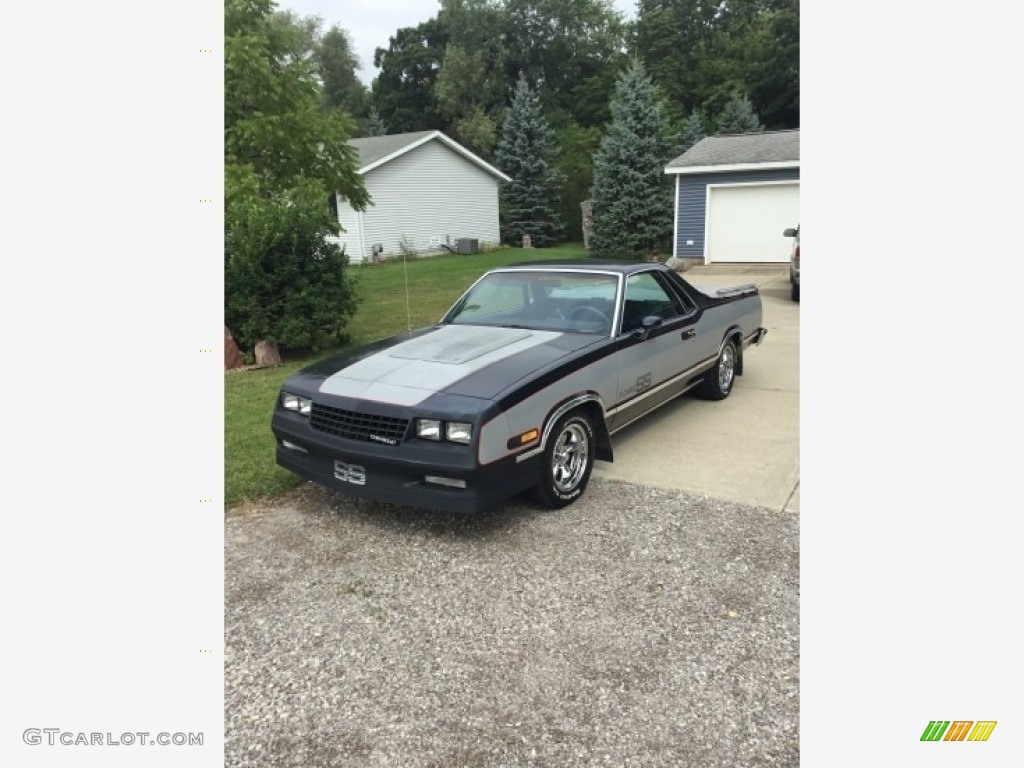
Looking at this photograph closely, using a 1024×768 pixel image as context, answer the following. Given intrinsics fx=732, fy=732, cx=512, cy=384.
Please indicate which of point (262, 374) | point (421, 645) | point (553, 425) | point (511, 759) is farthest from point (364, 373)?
point (262, 374)

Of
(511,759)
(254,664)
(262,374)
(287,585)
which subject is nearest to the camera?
(511,759)

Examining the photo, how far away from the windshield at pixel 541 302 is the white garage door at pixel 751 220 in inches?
594

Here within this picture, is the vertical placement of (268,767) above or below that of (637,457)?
below

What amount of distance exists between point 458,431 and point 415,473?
0.33 m

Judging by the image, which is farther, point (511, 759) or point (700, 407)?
point (700, 407)

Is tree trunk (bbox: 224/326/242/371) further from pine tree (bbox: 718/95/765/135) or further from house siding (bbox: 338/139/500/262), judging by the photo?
pine tree (bbox: 718/95/765/135)

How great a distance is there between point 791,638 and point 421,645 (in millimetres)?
1592

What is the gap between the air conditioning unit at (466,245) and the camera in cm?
2716

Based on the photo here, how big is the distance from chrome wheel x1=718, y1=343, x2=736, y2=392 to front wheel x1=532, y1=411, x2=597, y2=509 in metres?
2.63

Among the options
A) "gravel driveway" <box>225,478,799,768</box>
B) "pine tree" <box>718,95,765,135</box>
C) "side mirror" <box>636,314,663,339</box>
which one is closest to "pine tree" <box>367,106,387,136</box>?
"pine tree" <box>718,95,765,135</box>

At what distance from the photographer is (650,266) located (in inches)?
237

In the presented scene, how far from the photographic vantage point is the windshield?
17.1 ft

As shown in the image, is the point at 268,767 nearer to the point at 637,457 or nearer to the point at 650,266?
the point at 637,457

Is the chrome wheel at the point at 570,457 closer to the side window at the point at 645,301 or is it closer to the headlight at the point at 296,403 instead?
the side window at the point at 645,301
